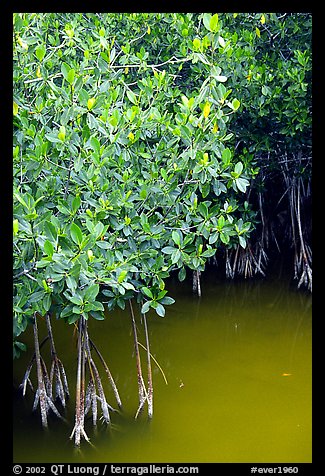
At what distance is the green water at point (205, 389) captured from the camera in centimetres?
372

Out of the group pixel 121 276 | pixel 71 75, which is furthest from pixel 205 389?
pixel 71 75

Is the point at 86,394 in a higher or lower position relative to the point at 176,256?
lower

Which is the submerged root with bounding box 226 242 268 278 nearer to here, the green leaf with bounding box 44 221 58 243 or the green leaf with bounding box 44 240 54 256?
the green leaf with bounding box 44 221 58 243

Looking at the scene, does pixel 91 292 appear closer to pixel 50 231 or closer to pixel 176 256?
pixel 50 231

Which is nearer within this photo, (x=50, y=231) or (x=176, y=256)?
(x=50, y=231)

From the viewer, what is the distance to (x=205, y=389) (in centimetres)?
446

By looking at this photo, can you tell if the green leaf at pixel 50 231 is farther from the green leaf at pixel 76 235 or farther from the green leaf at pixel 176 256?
the green leaf at pixel 176 256

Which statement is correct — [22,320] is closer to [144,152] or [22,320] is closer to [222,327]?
[144,152]

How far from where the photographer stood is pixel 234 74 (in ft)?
18.7

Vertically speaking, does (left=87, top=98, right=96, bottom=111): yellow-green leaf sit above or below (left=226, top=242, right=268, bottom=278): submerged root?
above

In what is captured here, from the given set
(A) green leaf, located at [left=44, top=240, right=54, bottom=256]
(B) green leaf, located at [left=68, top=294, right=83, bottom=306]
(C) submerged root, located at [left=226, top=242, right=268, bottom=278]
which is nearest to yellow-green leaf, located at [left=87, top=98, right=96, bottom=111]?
(A) green leaf, located at [left=44, top=240, right=54, bottom=256]

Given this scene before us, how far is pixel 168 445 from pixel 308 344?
2.12m

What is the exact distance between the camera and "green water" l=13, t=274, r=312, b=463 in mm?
3717

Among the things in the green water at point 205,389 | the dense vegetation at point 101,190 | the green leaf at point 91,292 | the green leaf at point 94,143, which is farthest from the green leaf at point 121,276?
the green water at point 205,389
